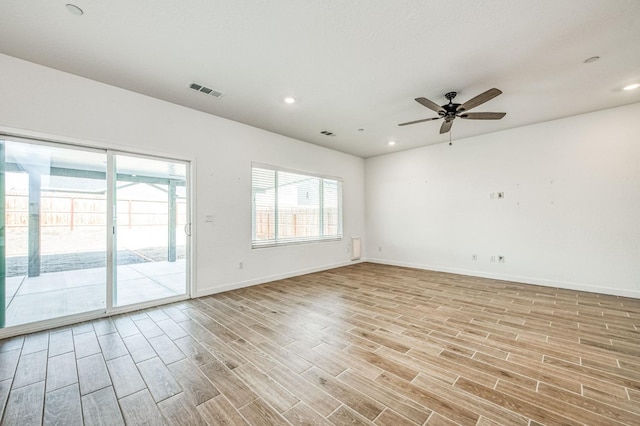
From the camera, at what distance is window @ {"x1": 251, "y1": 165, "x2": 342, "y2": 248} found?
17.0 ft

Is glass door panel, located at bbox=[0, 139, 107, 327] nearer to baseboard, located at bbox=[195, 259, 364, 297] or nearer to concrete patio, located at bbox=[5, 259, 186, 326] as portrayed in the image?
concrete patio, located at bbox=[5, 259, 186, 326]

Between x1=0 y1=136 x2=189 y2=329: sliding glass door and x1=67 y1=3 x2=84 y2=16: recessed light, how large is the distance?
66.6 inches

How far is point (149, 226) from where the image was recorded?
13.0 feet

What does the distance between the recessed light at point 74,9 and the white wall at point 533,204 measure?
20.3ft

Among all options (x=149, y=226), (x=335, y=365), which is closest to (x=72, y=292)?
(x=149, y=226)

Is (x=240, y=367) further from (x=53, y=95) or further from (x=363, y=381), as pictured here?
(x=53, y=95)

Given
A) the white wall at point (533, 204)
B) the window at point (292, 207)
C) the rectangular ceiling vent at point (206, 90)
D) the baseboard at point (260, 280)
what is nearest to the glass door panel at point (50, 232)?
the baseboard at point (260, 280)

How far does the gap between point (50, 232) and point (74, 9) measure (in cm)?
248

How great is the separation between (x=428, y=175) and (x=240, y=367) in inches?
226

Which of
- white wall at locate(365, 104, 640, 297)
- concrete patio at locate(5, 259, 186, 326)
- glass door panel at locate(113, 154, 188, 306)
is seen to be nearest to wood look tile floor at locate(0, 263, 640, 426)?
concrete patio at locate(5, 259, 186, 326)

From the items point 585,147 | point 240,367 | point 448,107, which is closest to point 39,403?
point 240,367

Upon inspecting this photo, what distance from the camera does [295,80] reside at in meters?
3.32

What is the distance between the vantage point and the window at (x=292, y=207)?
5.18 m

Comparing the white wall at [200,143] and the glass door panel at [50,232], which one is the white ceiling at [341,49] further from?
the glass door panel at [50,232]
